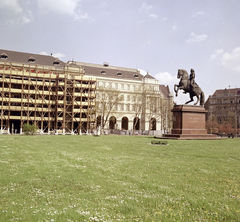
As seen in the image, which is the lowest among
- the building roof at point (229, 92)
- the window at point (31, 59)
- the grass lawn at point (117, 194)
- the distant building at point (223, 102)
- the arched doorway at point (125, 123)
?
the grass lawn at point (117, 194)

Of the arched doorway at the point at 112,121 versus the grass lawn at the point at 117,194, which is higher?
the arched doorway at the point at 112,121

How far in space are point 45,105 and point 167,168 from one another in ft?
185

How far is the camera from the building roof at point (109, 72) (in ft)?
253

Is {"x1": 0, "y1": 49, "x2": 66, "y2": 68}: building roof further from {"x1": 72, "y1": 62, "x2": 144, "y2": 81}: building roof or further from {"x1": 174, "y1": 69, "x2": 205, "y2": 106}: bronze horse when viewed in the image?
{"x1": 174, "y1": 69, "x2": 205, "y2": 106}: bronze horse

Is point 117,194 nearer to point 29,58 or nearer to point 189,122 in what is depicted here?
→ point 189,122

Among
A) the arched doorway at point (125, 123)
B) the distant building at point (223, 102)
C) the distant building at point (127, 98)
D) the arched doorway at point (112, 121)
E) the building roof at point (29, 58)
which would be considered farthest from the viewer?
the distant building at point (223, 102)

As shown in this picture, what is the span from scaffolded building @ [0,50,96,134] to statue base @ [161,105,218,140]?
34563 mm

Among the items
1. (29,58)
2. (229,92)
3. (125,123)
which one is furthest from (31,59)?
(229,92)

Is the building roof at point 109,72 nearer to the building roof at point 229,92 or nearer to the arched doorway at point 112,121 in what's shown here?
the arched doorway at point 112,121

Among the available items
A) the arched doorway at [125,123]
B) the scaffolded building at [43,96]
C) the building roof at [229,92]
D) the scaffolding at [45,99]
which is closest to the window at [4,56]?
the scaffolded building at [43,96]

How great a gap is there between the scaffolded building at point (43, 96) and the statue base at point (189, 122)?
34.6m

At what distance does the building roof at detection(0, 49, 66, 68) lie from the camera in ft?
205

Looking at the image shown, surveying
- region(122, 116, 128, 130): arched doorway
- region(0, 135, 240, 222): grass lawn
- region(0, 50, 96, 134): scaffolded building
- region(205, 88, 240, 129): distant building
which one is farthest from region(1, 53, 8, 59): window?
region(205, 88, 240, 129): distant building

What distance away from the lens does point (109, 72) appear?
263ft
